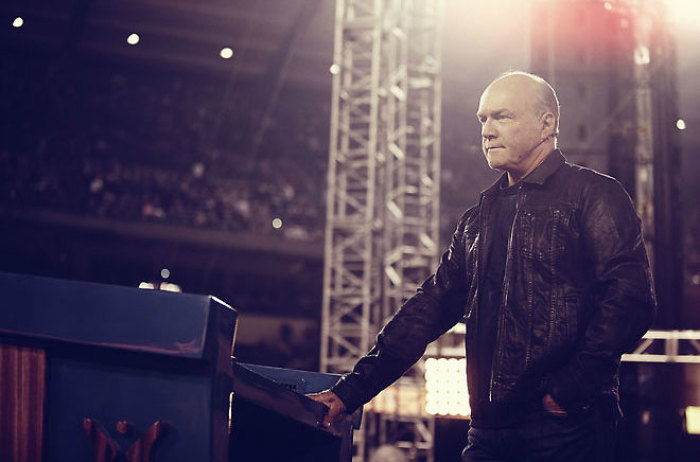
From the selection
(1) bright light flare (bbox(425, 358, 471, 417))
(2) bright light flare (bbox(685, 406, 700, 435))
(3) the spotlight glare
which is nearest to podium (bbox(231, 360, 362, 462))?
(1) bright light flare (bbox(425, 358, 471, 417))

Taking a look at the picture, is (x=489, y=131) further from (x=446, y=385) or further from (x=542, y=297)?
(x=446, y=385)

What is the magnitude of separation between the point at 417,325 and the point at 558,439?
1.61 feet

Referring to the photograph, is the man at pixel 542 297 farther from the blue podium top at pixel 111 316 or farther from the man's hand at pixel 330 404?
the blue podium top at pixel 111 316

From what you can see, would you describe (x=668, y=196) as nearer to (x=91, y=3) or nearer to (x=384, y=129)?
(x=384, y=129)

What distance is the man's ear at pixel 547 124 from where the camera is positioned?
1734 millimetres

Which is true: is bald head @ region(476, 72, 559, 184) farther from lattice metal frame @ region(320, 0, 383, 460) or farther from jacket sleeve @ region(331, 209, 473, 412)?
lattice metal frame @ region(320, 0, 383, 460)

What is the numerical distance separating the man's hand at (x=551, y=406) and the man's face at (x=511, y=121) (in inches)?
20.4

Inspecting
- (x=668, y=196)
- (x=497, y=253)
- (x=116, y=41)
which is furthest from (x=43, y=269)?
(x=497, y=253)

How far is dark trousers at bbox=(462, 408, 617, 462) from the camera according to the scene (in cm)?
151

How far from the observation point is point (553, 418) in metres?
Answer: 1.52

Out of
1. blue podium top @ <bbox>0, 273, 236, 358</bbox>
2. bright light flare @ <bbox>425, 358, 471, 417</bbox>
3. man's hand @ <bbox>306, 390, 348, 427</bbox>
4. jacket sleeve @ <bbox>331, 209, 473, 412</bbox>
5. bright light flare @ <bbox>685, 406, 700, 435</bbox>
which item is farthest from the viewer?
bright light flare @ <bbox>685, 406, 700, 435</bbox>

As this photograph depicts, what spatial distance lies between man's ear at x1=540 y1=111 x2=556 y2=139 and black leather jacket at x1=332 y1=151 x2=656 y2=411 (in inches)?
1.9

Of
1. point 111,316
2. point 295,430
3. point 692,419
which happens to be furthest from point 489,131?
point 692,419

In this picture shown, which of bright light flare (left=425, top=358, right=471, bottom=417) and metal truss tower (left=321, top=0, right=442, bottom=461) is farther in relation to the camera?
metal truss tower (left=321, top=0, right=442, bottom=461)
